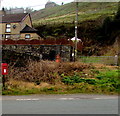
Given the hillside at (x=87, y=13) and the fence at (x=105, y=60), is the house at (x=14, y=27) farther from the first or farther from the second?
the fence at (x=105, y=60)

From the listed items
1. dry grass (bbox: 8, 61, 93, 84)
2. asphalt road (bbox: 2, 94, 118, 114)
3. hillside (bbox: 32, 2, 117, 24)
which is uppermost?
hillside (bbox: 32, 2, 117, 24)

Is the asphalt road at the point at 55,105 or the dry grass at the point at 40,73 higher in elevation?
the dry grass at the point at 40,73

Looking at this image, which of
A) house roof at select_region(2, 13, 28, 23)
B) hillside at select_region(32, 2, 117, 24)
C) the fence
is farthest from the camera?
hillside at select_region(32, 2, 117, 24)

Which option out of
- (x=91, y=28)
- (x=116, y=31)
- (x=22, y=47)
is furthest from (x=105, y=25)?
(x=22, y=47)

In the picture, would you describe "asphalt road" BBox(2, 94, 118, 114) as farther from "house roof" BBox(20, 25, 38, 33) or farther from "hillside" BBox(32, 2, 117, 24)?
"hillside" BBox(32, 2, 117, 24)

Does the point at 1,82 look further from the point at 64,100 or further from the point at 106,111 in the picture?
the point at 106,111

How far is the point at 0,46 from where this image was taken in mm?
24516

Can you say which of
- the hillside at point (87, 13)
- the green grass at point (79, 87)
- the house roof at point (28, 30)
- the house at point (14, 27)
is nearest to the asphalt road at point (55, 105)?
the green grass at point (79, 87)

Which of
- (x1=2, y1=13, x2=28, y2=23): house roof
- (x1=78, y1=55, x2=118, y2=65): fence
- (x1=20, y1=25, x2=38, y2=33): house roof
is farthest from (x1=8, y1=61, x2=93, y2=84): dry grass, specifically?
(x1=2, y1=13, x2=28, y2=23): house roof

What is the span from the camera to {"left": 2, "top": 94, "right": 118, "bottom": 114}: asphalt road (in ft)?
21.9

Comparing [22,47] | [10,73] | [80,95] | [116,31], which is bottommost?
[80,95]

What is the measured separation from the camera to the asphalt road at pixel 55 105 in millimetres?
6676

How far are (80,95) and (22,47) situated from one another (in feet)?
48.3

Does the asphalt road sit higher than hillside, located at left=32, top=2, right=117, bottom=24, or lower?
lower
